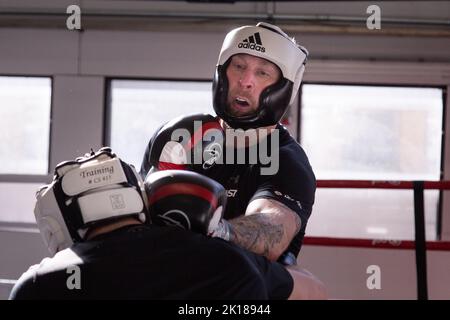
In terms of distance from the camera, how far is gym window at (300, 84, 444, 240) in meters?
5.09

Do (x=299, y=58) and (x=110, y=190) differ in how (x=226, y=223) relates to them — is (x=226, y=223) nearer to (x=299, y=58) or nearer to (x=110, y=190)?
(x=110, y=190)

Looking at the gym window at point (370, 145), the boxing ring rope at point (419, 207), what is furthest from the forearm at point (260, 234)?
the gym window at point (370, 145)

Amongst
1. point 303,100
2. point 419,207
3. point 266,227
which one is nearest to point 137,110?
point 303,100

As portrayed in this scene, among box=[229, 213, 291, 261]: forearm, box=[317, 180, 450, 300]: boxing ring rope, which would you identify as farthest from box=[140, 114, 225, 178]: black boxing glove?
box=[317, 180, 450, 300]: boxing ring rope

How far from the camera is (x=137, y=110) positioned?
5.28 meters

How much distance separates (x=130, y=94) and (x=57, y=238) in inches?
154

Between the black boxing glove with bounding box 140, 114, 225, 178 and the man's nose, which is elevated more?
the man's nose

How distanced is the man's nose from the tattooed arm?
42 cm

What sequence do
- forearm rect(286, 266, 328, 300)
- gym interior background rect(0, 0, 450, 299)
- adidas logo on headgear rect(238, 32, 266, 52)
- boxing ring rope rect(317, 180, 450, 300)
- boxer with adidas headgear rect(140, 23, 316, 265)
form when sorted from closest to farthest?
forearm rect(286, 266, 328, 300)
boxer with adidas headgear rect(140, 23, 316, 265)
adidas logo on headgear rect(238, 32, 266, 52)
boxing ring rope rect(317, 180, 450, 300)
gym interior background rect(0, 0, 450, 299)

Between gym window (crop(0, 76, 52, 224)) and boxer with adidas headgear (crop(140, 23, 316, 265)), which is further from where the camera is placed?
gym window (crop(0, 76, 52, 224))

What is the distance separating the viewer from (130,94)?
5.28 m

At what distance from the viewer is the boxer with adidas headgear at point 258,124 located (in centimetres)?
189

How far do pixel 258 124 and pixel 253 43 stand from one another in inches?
10.2

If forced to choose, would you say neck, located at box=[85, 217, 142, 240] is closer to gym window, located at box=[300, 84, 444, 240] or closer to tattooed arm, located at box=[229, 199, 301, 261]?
tattooed arm, located at box=[229, 199, 301, 261]
